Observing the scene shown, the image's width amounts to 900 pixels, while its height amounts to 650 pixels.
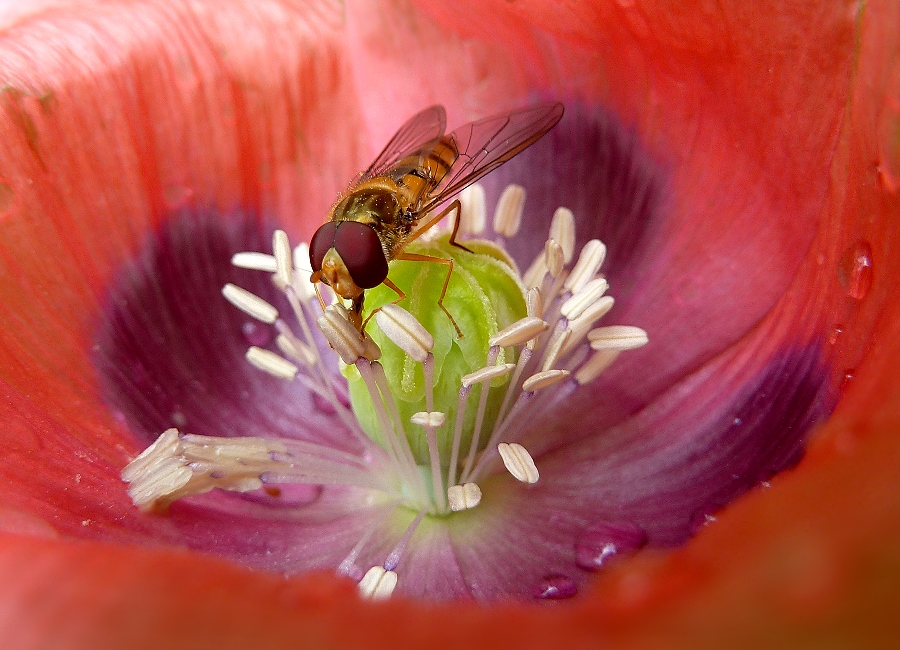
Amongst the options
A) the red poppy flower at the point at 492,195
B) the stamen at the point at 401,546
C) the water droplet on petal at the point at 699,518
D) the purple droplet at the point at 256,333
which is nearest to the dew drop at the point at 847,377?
the red poppy flower at the point at 492,195

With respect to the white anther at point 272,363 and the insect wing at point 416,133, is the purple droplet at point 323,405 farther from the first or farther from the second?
the insect wing at point 416,133

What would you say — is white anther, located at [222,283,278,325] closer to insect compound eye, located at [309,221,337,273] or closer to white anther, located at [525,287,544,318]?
insect compound eye, located at [309,221,337,273]

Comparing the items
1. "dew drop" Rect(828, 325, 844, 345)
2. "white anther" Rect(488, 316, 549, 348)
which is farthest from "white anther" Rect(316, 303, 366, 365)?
"dew drop" Rect(828, 325, 844, 345)

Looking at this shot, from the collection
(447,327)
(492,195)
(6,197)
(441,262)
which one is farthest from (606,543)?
(6,197)

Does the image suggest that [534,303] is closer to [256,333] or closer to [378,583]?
[378,583]

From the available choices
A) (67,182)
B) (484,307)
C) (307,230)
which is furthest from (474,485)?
(67,182)

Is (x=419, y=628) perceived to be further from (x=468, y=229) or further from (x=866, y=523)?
(x=468, y=229)
